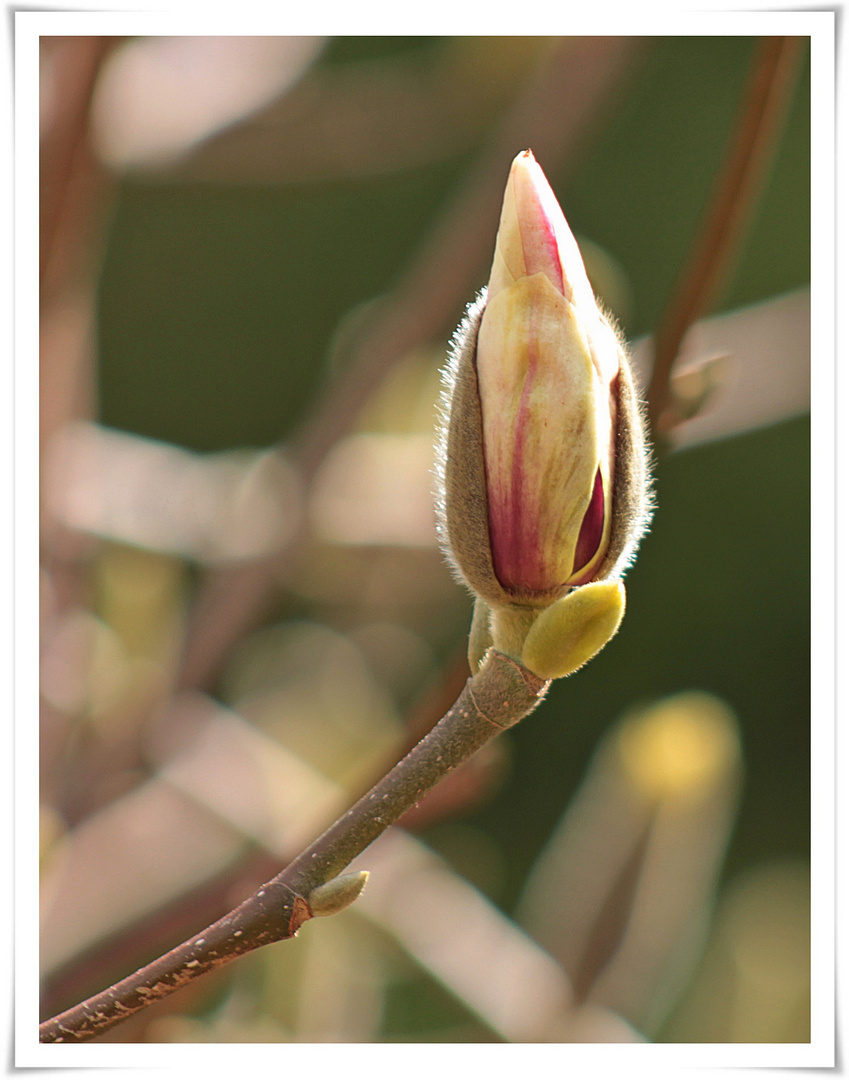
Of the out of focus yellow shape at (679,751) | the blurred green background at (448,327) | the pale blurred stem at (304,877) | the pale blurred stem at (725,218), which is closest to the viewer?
the pale blurred stem at (304,877)

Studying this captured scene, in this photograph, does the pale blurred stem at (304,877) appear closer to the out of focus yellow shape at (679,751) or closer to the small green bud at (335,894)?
the small green bud at (335,894)

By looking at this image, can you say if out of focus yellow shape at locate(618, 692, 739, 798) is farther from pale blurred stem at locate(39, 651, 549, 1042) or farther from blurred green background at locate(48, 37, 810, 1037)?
pale blurred stem at locate(39, 651, 549, 1042)

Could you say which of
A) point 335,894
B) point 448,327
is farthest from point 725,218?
point 448,327

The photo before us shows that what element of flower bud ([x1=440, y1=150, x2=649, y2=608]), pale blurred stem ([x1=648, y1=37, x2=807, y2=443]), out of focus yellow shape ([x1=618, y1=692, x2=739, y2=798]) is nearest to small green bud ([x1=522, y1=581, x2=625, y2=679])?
flower bud ([x1=440, y1=150, x2=649, y2=608])

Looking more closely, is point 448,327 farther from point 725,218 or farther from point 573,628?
point 573,628

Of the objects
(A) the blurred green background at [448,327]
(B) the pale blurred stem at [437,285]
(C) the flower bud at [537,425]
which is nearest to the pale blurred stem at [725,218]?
(C) the flower bud at [537,425]

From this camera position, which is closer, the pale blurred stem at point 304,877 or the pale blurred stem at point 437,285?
the pale blurred stem at point 304,877
